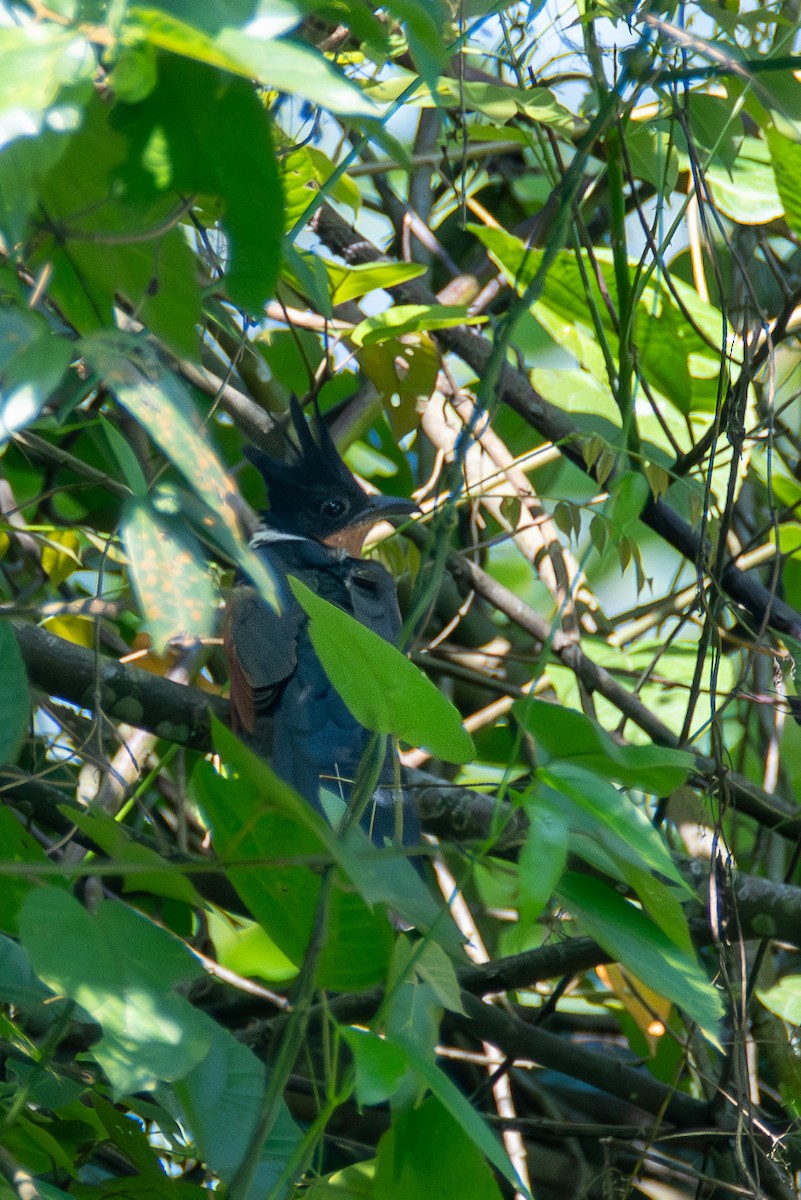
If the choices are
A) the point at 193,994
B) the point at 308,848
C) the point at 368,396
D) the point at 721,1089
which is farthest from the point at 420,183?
the point at 308,848

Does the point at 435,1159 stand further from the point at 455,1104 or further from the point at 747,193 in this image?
the point at 747,193

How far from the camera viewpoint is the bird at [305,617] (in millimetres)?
2531

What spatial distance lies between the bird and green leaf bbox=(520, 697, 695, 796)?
41.2 inches

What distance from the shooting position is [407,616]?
41.5 inches

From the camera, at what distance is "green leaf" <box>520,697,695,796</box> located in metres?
0.88

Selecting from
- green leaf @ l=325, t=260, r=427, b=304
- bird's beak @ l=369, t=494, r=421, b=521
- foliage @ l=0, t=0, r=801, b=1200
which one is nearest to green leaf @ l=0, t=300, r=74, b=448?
foliage @ l=0, t=0, r=801, b=1200

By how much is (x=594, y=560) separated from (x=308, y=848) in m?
2.10

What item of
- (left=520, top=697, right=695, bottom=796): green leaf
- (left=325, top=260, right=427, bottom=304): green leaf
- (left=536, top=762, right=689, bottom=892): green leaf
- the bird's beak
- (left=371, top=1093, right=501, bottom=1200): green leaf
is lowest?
(left=371, top=1093, right=501, bottom=1200): green leaf

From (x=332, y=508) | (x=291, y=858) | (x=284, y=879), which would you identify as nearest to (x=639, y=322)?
(x=332, y=508)

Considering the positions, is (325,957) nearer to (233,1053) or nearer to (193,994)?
(233,1053)

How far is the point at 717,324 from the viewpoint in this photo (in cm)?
246

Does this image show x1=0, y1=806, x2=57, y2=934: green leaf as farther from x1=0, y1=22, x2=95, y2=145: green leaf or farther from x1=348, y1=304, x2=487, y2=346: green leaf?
x1=348, y1=304, x2=487, y2=346: green leaf

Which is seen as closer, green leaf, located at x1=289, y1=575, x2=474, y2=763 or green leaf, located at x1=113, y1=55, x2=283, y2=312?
green leaf, located at x1=113, y1=55, x2=283, y2=312

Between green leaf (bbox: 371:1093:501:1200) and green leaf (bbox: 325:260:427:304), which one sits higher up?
green leaf (bbox: 325:260:427:304)
